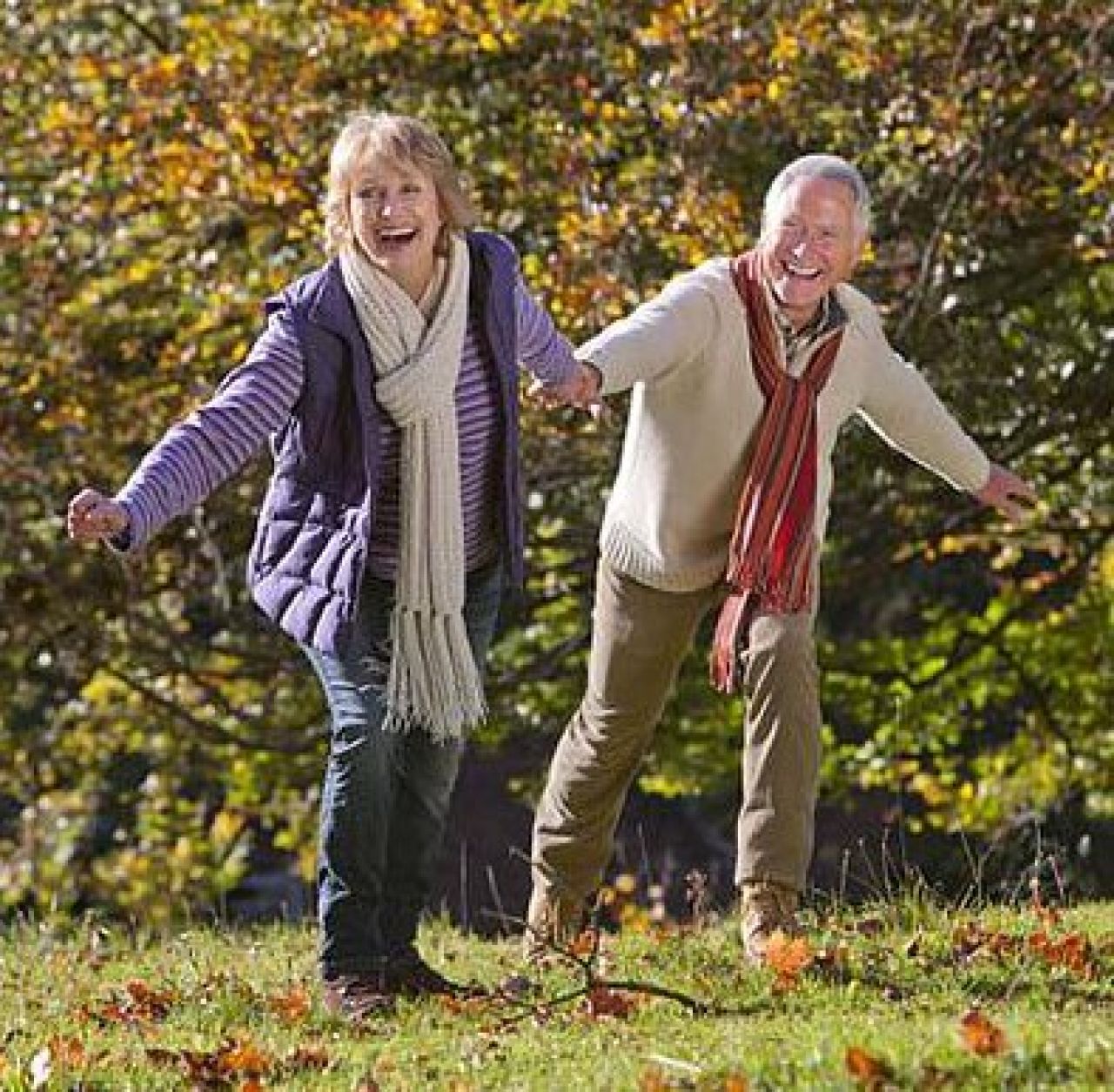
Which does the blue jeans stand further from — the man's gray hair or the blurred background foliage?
the blurred background foliage

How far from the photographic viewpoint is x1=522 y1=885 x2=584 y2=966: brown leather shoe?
6.21 m

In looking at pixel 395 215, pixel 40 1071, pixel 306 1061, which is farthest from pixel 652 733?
pixel 40 1071

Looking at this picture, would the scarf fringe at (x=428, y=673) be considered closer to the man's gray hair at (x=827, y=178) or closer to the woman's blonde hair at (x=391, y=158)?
the woman's blonde hair at (x=391, y=158)

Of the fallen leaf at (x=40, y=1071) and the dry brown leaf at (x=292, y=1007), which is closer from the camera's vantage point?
the fallen leaf at (x=40, y=1071)

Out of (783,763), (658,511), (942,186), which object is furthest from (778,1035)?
(942,186)

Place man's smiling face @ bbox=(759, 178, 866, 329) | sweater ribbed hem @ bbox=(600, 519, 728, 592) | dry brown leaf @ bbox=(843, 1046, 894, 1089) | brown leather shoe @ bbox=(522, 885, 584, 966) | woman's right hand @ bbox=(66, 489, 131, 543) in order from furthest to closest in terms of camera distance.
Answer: brown leather shoe @ bbox=(522, 885, 584, 966) < sweater ribbed hem @ bbox=(600, 519, 728, 592) < man's smiling face @ bbox=(759, 178, 866, 329) < woman's right hand @ bbox=(66, 489, 131, 543) < dry brown leaf @ bbox=(843, 1046, 894, 1089)

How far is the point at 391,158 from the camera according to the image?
538 cm

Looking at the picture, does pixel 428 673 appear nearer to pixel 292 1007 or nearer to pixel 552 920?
pixel 292 1007

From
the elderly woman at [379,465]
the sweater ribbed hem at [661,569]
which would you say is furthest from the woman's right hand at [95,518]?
the sweater ribbed hem at [661,569]

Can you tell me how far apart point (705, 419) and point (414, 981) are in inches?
A: 52.3

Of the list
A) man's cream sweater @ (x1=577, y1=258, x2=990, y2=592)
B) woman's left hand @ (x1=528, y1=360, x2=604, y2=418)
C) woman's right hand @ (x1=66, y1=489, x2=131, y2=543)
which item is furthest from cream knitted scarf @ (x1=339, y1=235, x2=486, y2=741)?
woman's right hand @ (x1=66, y1=489, x2=131, y2=543)

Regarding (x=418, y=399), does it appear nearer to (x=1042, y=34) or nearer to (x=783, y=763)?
(x=783, y=763)

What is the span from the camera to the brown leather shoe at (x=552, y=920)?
6.21 meters

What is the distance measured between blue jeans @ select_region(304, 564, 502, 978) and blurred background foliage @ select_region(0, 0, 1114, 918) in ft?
10.2
